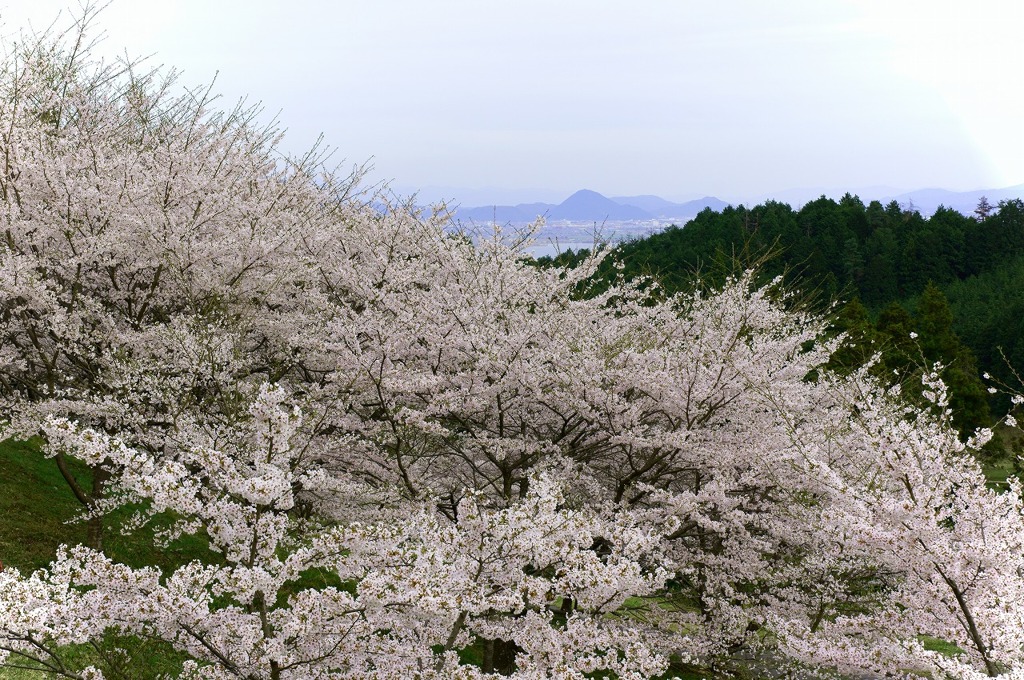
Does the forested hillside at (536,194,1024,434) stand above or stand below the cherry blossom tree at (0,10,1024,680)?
above

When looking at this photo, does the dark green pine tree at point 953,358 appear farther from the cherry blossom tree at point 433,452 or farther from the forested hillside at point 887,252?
the cherry blossom tree at point 433,452

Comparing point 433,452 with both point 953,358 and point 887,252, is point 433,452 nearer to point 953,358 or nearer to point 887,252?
point 953,358

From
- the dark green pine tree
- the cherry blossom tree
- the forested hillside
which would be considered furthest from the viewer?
the forested hillside

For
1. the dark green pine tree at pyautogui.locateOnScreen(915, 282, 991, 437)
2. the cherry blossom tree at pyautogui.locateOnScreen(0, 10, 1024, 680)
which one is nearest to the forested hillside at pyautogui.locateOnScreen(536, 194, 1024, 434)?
the dark green pine tree at pyautogui.locateOnScreen(915, 282, 991, 437)

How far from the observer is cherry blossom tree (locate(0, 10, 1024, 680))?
615 cm

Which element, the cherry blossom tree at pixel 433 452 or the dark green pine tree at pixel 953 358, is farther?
the dark green pine tree at pixel 953 358

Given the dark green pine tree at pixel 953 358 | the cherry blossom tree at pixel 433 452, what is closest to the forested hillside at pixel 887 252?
the dark green pine tree at pixel 953 358

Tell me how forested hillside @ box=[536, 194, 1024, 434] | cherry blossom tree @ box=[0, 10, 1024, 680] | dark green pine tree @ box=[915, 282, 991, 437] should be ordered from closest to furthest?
cherry blossom tree @ box=[0, 10, 1024, 680] → dark green pine tree @ box=[915, 282, 991, 437] → forested hillside @ box=[536, 194, 1024, 434]

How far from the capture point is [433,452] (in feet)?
38.4

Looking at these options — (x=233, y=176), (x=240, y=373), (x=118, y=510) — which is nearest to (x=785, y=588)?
(x=240, y=373)

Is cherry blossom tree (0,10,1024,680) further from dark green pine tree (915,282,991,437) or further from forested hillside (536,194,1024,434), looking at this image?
forested hillside (536,194,1024,434)

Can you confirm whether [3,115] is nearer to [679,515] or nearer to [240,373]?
[240,373]

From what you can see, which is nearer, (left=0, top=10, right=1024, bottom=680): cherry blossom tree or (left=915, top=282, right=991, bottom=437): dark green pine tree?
(left=0, top=10, right=1024, bottom=680): cherry blossom tree

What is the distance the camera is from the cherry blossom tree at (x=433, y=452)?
20.2 ft
